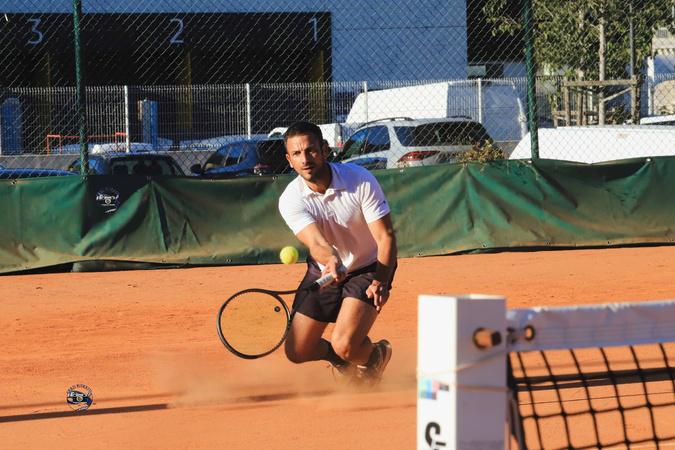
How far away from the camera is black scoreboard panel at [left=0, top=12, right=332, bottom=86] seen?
23406 mm

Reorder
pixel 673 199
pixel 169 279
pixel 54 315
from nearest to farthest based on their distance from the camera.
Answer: pixel 54 315 < pixel 169 279 < pixel 673 199

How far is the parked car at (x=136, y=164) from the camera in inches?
559

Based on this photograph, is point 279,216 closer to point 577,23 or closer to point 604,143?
point 604,143

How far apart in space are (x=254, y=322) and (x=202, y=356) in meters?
1.60

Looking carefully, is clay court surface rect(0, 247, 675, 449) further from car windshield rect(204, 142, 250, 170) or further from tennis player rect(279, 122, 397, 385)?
car windshield rect(204, 142, 250, 170)

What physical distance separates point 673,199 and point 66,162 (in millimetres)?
9673

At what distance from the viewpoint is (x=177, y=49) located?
25344 millimetres

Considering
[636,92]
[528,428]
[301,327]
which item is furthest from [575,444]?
[636,92]

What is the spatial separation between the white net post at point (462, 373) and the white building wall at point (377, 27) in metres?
20.9

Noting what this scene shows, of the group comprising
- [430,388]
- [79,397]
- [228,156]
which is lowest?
[79,397]

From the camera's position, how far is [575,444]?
521 cm

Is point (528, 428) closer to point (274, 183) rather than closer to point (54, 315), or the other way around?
point (54, 315)

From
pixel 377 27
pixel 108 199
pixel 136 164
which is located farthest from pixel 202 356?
pixel 377 27

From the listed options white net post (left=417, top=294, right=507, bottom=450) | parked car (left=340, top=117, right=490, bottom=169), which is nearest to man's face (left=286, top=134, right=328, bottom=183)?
white net post (left=417, top=294, right=507, bottom=450)
